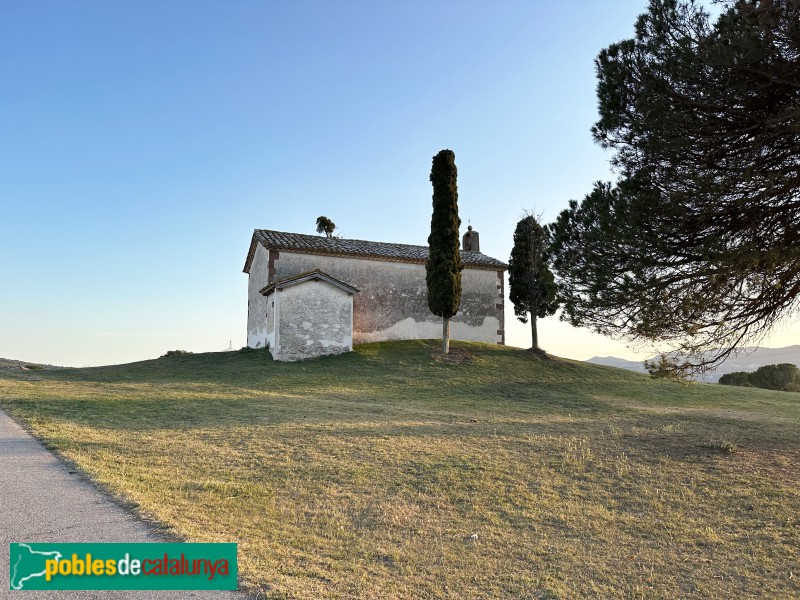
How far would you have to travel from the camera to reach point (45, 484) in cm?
643

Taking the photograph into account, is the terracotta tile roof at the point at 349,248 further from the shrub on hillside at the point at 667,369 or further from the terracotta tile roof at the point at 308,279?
the shrub on hillside at the point at 667,369

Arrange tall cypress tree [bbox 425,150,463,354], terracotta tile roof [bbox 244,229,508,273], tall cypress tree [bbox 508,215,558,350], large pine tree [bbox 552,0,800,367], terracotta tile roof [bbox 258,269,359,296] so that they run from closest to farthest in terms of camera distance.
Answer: large pine tree [bbox 552,0,800,367]
terracotta tile roof [bbox 258,269,359,296]
tall cypress tree [bbox 425,150,463,354]
terracotta tile roof [bbox 244,229,508,273]
tall cypress tree [bbox 508,215,558,350]

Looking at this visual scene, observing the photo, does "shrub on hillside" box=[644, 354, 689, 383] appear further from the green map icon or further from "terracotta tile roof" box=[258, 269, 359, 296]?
"terracotta tile roof" box=[258, 269, 359, 296]

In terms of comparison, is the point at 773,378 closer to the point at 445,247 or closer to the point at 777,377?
the point at 777,377

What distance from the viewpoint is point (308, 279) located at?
2703 cm

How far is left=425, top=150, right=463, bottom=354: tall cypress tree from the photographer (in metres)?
27.6

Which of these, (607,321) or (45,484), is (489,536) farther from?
(607,321)

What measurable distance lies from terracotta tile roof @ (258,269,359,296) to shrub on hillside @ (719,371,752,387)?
22581 mm

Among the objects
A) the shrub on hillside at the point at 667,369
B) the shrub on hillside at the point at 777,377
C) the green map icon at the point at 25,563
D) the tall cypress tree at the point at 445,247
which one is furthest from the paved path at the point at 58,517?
the shrub on hillside at the point at 777,377

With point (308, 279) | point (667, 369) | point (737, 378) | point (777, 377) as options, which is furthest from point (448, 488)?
point (737, 378)

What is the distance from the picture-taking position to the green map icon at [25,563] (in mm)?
3986

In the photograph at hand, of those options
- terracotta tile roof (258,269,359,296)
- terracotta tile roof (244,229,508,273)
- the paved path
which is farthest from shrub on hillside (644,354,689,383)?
terracotta tile roof (244,229,508,273)

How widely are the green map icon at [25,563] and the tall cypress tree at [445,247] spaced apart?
23.7 m

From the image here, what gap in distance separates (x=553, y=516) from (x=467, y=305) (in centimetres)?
2641
